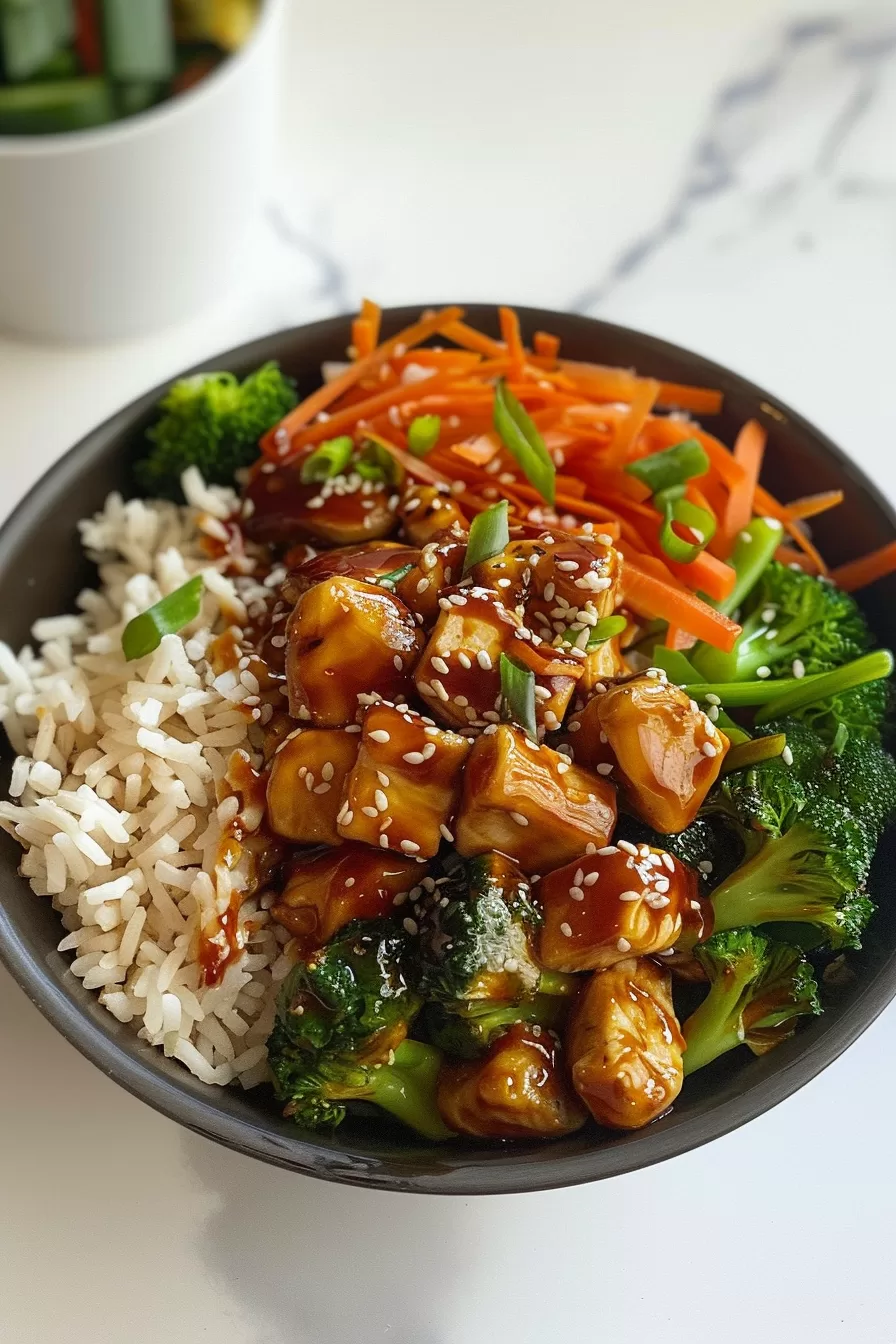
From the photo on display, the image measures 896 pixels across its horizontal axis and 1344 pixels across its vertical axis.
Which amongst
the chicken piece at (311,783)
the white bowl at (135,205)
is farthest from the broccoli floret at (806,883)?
the white bowl at (135,205)

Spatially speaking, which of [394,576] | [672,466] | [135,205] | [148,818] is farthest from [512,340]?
[148,818]

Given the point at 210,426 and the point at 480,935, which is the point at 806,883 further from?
the point at 210,426

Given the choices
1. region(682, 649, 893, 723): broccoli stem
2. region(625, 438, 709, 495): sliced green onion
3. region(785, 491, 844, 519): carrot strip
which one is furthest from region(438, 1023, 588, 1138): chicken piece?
region(785, 491, 844, 519): carrot strip

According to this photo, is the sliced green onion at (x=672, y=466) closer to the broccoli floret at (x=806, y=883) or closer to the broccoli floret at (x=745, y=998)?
the broccoli floret at (x=806, y=883)

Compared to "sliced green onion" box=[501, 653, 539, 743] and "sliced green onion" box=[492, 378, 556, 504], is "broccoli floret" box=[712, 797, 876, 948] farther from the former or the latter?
"sliced green onion" box=[492, 378, 556, 504]

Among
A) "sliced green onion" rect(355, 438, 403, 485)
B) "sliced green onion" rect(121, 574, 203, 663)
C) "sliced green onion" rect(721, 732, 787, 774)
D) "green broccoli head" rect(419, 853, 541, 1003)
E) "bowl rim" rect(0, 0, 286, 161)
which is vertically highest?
"bowl rim" rect(0, 0, 286, 161)
